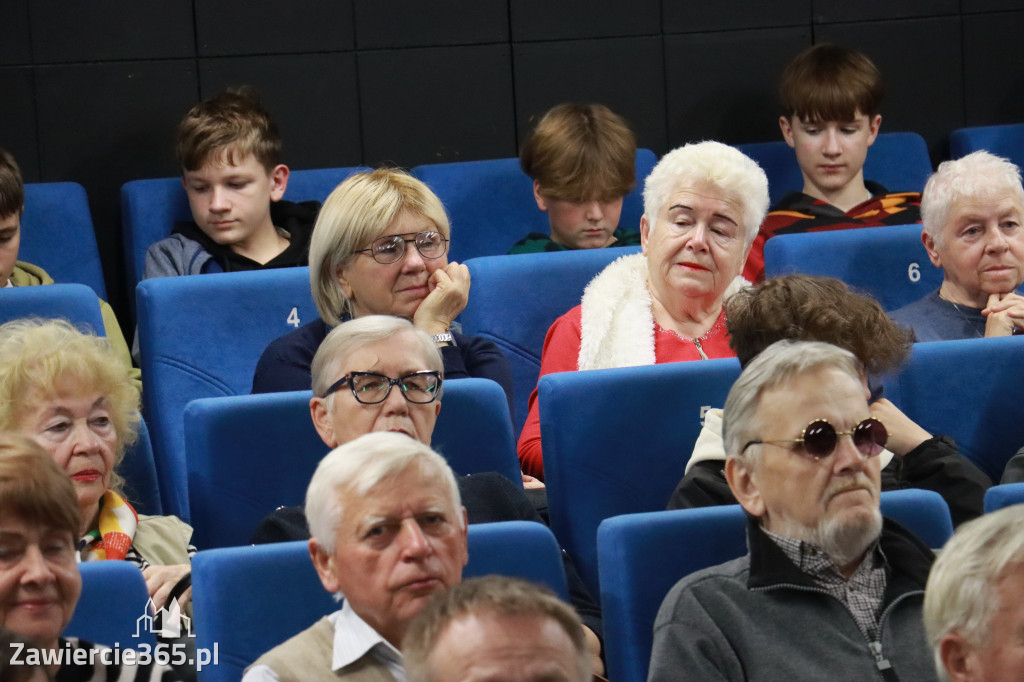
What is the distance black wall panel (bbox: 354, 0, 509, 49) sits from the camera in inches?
145

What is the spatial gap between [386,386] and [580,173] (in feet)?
4.01

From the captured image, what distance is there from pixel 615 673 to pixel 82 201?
2032 mm

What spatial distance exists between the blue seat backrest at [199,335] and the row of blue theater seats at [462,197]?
2.17 feet

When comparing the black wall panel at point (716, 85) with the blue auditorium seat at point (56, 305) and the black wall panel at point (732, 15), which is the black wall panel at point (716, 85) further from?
the blue auditorium seat at point (56, 305)

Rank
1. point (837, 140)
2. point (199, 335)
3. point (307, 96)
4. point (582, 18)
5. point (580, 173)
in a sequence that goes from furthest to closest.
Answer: point (582, 18) → point (307, 96) → point (837, 140) → point (580, 173) → point (199, 335)

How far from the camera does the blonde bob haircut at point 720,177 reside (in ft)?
8.42

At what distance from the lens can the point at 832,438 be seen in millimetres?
1707

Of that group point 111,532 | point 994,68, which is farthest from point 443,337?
point 994,68

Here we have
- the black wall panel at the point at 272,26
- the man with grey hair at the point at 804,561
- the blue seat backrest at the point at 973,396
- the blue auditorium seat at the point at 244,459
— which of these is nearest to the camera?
the man with grey hair at the point at 804,561

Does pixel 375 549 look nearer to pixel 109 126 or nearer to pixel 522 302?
pixel 522 302

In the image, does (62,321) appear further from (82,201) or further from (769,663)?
(769,663)

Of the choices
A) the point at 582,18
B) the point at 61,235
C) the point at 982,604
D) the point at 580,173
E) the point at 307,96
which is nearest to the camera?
the point at 982,604

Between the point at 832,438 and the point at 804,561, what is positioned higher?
the point at 832,438

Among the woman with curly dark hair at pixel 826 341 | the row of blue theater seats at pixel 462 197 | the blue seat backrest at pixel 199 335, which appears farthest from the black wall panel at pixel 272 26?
the woman with curly dark hair at pixel 826 341
